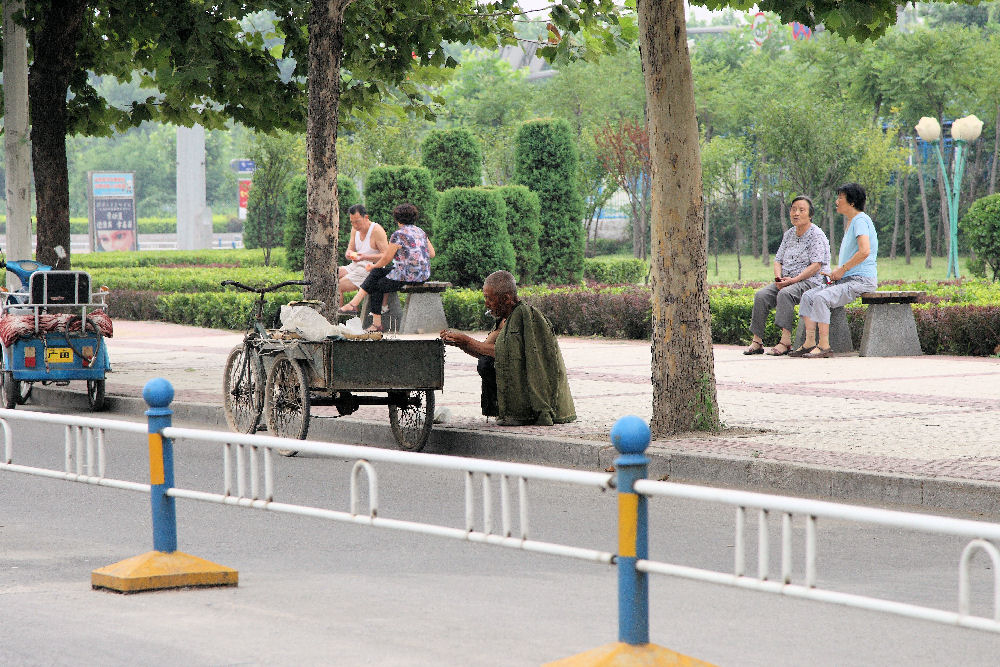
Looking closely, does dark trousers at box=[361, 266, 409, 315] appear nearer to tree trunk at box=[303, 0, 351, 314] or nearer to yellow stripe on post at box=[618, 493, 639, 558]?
tree trunk at box=[303, 0, 351, 314]

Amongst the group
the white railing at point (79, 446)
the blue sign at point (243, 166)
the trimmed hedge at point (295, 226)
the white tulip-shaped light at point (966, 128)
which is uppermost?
the blue sign at point (243, 166)

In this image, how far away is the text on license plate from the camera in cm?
1362

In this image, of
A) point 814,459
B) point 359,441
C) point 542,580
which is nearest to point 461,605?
point 542,580

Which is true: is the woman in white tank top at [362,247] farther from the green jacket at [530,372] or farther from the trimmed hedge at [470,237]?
the green jacket at [530,372]

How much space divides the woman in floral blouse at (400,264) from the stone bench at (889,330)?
21.1ft

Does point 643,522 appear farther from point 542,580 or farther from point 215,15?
point 215,15

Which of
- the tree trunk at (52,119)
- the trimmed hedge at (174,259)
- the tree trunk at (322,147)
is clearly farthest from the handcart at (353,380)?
the trimmed hedge at (174,259)

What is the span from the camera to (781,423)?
35.0ft

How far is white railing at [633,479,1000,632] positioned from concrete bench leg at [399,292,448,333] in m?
18.0

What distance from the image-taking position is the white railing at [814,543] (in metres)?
3.45

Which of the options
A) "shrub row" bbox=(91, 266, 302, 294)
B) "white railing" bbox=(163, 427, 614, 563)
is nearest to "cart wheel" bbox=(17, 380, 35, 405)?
"white railing" bbox=(163, 427, 614, 563)

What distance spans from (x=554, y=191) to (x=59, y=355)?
17.0 meters

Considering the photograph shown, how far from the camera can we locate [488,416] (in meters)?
10.9

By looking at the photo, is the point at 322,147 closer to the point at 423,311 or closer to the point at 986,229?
the point at 423,311
